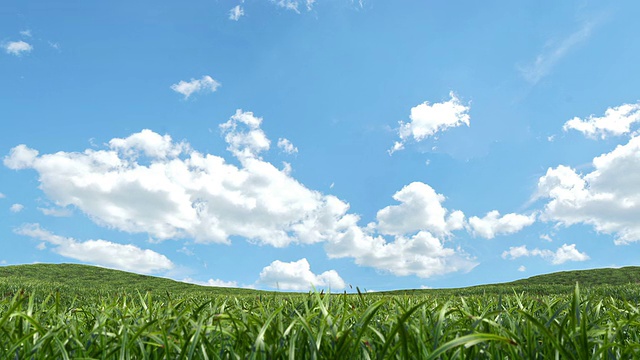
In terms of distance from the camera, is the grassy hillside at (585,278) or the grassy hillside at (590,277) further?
the grassy hillside at (590,277)

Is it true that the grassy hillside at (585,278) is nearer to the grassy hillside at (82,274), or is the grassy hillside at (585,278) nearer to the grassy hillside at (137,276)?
the grassy hillside at (137,276)

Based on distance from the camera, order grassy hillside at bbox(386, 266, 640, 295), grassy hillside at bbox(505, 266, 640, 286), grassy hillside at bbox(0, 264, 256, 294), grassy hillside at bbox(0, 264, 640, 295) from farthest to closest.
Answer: grassy hillside at bbox(0, 264, 256, 294) < grassy hillside at bbox(0, 264, 640, 295) < grassy hillside at bbox(505, 266, 640, 286) < grassy hillside at bbox(386, 266, 640, 295)

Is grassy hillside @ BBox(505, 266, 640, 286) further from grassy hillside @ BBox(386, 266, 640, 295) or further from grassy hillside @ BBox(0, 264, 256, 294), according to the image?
grassy hillside @ BBox(0, 264, 256, 294)

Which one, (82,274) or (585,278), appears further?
(82,274)

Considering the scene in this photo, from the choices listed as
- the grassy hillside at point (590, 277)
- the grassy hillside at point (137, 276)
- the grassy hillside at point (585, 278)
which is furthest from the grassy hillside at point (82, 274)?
the grassy hillside at point (590, 277)

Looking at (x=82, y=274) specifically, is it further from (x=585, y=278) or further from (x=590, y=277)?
(x=590, y=277)

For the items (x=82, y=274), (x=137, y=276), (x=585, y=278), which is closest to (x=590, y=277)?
(x=585, y=278)

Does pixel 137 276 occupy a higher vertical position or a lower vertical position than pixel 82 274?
lower

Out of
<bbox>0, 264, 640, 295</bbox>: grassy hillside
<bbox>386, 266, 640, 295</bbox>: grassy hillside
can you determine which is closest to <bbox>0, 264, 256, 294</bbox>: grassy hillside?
<bbox>0, 264, 640, 295</bbox>: grassy hillside

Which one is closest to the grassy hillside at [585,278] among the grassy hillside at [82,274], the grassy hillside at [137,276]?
the grassy hillside at [137,276]

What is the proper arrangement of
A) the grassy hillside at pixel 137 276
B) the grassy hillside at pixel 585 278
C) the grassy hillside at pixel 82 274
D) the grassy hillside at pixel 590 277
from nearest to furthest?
1. the grassy hillside at pixel 585 278
2. the grassy hillside at pixel 590 277
3. the grassy hillside at pixel 137 276
4. the grassy hillside at pixel 82 274

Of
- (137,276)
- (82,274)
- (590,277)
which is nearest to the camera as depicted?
(590,277)

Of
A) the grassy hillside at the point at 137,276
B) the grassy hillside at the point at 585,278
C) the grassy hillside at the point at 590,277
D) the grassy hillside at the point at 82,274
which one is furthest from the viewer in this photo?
the grassy hillside at the point at 82,274

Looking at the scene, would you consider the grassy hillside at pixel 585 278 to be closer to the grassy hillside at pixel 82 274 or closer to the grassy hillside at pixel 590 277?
the grassy hillside at pixel 590 277
